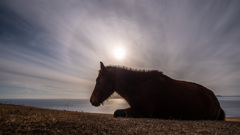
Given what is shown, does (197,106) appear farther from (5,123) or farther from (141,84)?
(5,123)

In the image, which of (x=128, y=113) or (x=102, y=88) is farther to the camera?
(x=102, y=88)

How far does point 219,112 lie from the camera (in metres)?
6.51

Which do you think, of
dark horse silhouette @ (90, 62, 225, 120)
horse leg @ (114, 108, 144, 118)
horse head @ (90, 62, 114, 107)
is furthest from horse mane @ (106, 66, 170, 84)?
horse leg @ (114, 108, 144, 118)

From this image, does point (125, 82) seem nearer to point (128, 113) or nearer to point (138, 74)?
point (138, 74)

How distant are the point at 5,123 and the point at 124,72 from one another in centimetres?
523

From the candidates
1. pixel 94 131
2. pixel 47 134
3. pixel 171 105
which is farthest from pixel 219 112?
pixel 47 134

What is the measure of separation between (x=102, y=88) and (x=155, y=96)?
8.56 feet

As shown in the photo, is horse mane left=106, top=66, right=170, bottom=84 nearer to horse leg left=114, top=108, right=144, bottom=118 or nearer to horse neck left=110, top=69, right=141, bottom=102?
horse neck left=110, top=69, right=141, bottom=102

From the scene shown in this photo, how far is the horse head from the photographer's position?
6791 millimetres

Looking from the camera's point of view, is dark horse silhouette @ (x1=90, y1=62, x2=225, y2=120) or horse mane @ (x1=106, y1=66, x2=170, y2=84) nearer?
dark horse silhouette @ (x1=90, y1=62, x2=225, y2=120)

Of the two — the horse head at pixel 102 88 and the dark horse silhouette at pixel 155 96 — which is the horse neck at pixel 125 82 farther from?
the horse head at pixel 102 88

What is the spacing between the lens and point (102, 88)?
22.4 feet

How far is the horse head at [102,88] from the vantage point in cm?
679

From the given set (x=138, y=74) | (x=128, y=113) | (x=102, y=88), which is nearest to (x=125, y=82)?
(x=138, y=74)
